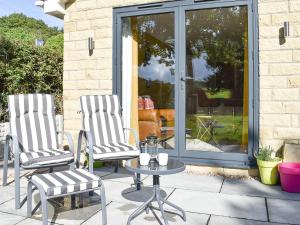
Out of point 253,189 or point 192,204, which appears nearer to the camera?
point 192,204

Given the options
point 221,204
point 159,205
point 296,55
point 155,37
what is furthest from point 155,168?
point 155,37

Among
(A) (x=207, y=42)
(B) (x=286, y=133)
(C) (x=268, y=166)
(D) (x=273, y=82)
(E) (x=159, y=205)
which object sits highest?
(A) (x=207, y=42)

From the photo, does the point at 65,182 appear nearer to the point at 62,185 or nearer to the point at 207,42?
the point at 62,185

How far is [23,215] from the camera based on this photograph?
10.3 ft

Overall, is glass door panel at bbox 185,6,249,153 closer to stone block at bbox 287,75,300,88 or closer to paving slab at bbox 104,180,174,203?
stone block at bbox 287,75,300,88

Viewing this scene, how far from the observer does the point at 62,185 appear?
9.09 ft

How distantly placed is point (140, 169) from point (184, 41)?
2676 millimetres

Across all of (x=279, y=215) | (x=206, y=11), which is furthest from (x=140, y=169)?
(x=206, y=11)

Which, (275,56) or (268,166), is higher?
(275,56)

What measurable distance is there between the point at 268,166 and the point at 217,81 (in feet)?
5.72

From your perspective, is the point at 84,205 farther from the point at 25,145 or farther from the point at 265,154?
the point at 265,154

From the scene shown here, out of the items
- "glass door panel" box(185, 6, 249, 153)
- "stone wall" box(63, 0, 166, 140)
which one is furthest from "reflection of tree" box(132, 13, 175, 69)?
"stone wall" box(63, 0, 166, 140)

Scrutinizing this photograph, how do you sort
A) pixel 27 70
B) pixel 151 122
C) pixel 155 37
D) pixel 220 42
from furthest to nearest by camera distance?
pixel 27 70 → pixel 151 122 → pixel 220 42 → pixel 155 37

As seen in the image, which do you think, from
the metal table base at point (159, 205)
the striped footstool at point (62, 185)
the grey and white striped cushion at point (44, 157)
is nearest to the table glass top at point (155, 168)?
the metal table base at point (159, 205)
